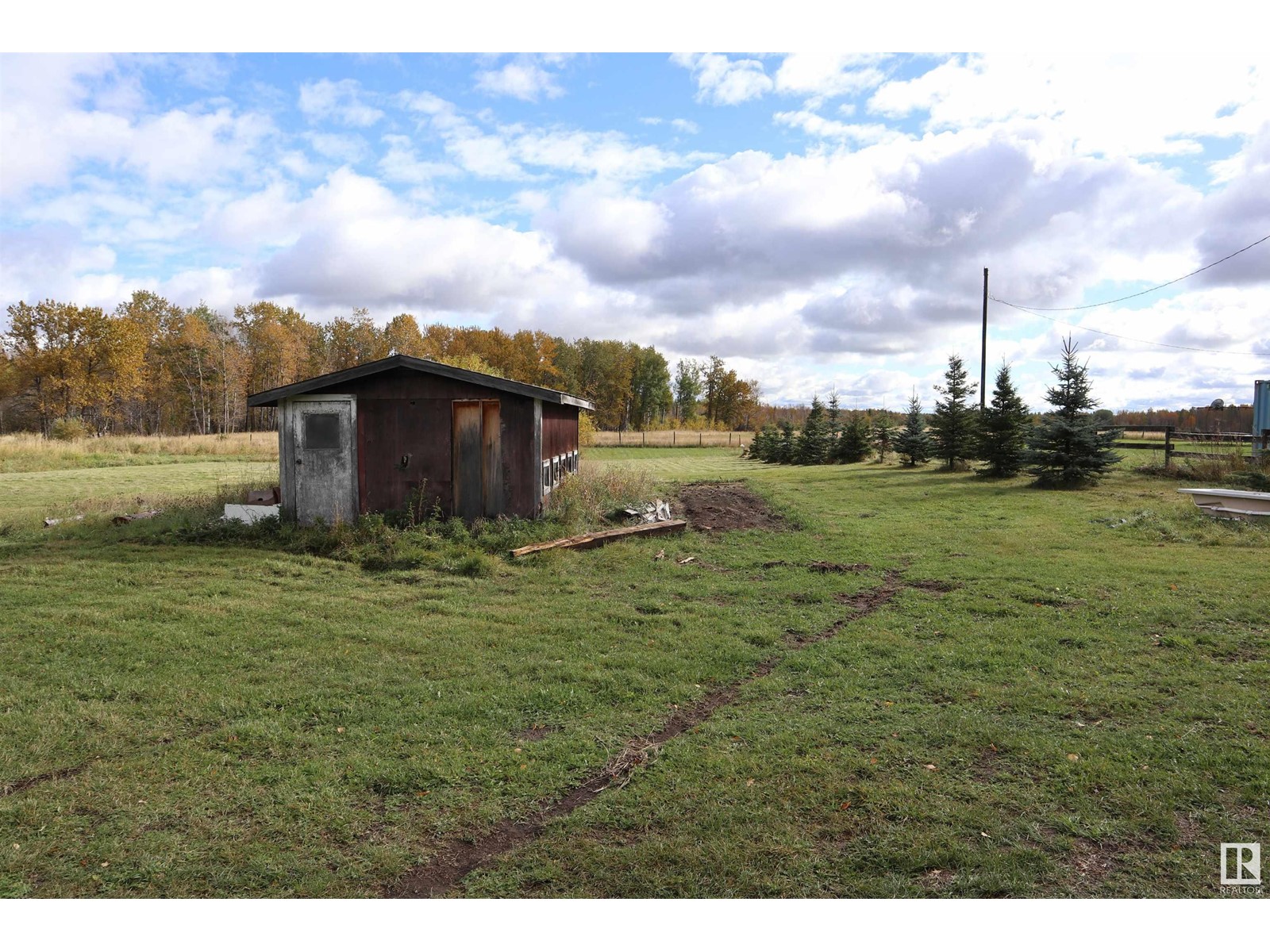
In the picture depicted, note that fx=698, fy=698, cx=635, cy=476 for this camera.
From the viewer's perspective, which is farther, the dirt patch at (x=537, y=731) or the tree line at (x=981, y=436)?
the tree line at (x=981, y=436)

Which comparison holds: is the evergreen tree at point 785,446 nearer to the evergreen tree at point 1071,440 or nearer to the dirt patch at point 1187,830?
the evergreen tree at point 1071,440

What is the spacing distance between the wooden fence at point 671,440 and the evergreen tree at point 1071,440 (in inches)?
1373

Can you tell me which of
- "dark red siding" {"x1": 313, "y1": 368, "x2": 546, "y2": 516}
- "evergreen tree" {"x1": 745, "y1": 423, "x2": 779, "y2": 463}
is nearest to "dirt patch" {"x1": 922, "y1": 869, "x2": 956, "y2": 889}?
"dark red siding" {"x1": 313, "y1": 368, "x2": 546, "y2": 516}

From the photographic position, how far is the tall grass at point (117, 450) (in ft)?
98.9

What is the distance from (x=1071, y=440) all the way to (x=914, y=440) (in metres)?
9.00

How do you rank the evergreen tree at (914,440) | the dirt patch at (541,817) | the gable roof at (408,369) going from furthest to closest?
the evergreen tree at (914,440), the gable roof at (408,369), the dirt patch at (541,817)

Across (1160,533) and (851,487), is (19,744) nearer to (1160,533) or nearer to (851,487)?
(1160,533)

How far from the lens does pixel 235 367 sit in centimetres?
5588

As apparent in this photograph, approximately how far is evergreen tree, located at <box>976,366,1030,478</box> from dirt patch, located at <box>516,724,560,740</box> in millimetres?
21767

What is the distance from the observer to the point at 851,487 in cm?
2322

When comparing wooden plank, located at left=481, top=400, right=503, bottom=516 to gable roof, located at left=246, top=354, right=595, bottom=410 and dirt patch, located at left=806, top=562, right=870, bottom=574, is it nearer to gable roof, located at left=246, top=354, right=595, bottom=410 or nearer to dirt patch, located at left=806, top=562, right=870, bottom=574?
gable roof, located at left=246, top=354, right=595, bottom=410

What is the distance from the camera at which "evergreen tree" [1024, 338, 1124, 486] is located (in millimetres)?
20719

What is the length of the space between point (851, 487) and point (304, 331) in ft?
188

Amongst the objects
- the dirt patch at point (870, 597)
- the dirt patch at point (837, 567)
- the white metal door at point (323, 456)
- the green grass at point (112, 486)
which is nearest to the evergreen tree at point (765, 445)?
the green grass at point (112, 486)
